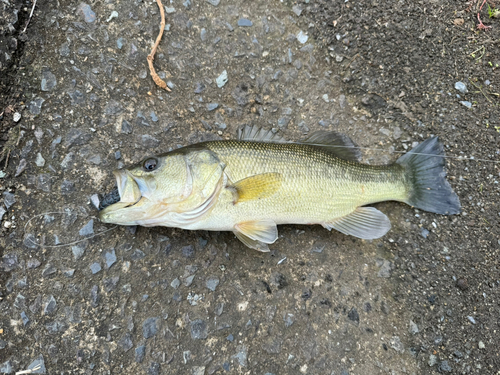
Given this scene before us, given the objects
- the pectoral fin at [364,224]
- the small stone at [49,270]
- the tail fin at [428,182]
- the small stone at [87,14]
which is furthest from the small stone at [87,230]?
the tail fin at [428,182]

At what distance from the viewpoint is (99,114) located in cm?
279

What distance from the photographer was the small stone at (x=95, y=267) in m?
2.56

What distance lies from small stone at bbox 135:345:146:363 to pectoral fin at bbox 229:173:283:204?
1.37m

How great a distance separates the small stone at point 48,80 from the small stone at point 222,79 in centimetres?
142

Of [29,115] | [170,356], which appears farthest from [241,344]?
[29,115]

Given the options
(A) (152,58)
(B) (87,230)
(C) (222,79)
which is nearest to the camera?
(B) (87,230)

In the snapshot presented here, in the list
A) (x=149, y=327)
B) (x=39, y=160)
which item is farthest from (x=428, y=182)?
(x=39, y=160)

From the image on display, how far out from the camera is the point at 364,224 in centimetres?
282

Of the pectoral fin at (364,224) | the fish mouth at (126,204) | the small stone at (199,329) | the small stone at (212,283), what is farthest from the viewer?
the pectoral fin at (364,224)

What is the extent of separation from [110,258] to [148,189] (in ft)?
2.32

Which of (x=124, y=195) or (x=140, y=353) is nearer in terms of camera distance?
(x=124, y=195)

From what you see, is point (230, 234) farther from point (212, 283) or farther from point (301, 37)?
point (301, 37)

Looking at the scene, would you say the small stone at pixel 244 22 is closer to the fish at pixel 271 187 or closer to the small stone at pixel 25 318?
the fish at pixel 271 187

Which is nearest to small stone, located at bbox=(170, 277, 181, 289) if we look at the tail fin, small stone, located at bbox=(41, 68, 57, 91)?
small stone, located at bbox=(41, 68, 57, 91)
